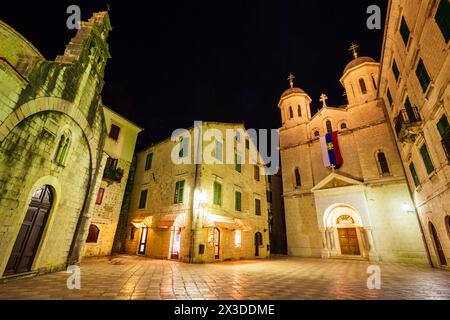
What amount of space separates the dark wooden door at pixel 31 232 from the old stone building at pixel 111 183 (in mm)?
7464

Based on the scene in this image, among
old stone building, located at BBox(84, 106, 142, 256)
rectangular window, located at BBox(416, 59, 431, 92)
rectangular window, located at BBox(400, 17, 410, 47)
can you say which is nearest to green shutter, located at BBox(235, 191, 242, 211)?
old stone building, located at BBox(84, 106, 142, 256)

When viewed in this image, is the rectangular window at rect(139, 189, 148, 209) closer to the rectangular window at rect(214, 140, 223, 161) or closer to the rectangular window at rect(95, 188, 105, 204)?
the rectangular window at rect(95, 188, 105, 204)

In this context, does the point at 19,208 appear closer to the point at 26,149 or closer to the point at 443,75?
the point at 26,149

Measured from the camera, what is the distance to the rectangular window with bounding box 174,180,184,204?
575 inches

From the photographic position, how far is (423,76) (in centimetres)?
960

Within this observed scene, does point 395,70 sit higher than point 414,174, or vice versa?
point 395,70

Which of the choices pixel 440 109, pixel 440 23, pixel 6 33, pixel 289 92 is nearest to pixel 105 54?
pixel 6 33

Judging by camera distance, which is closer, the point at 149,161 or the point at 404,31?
the point at 404,31

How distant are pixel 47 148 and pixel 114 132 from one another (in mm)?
11768

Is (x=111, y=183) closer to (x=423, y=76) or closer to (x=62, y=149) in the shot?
(x=62, y=149)

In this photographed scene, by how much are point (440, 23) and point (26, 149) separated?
1546cm

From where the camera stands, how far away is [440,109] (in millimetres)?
8648

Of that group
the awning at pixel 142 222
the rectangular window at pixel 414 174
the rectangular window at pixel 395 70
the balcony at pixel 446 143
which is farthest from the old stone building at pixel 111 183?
the rectangular window at pixel 414 174

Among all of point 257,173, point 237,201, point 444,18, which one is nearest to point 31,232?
point 237,201
